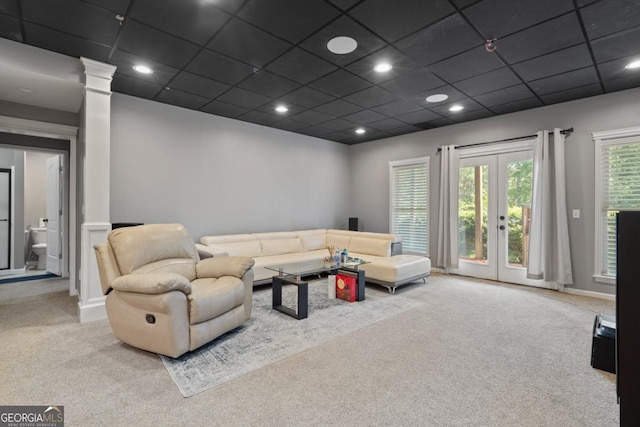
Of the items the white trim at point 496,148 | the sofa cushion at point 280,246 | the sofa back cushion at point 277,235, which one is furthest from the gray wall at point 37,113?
the white trim at point 496,148

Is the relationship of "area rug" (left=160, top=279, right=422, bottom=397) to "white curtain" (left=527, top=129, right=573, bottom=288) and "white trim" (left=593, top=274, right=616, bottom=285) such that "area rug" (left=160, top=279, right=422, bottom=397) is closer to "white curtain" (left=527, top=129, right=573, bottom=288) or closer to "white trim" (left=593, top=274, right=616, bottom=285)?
"white curtain" (left=527, top=129, right=573, bottom=288)

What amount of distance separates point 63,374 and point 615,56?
18.3 ft

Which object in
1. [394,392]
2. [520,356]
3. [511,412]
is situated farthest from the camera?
[520,356]

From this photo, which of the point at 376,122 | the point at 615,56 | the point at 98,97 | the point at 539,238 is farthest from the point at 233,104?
the point at 539,238

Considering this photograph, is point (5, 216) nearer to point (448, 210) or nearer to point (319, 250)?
point (319, 250)

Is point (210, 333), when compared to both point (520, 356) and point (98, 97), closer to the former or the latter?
point (520, 356)

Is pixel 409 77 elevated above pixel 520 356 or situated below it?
above

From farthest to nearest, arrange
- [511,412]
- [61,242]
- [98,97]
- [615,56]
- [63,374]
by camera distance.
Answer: [61,242]
[98,97]
[615,56]
[63,374]
[511,412]

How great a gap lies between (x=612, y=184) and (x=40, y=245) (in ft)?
31.8

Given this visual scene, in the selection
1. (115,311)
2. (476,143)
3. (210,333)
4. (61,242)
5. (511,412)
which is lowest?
(511,412)

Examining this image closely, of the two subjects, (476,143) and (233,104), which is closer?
(233,104)

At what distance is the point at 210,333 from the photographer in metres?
2.54

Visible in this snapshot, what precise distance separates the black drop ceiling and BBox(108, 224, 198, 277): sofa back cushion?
1774 millimetres

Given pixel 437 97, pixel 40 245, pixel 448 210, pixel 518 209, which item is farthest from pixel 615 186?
pixel 40 245
